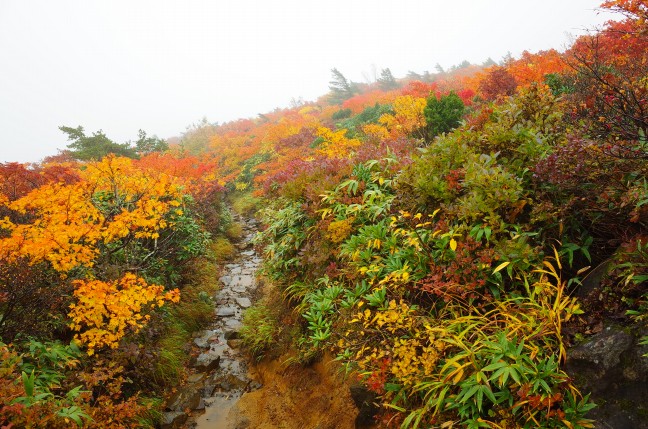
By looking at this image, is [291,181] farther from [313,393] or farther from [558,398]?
[558,398]

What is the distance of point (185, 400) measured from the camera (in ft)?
19.4

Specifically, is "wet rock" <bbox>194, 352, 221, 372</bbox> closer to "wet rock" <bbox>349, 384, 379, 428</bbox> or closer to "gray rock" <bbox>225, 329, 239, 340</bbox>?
"gray rock" <bbox>225, 329, 239, 340</bbox>

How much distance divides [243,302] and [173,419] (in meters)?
3.78

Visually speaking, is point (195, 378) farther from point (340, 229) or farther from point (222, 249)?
point (222, 249)

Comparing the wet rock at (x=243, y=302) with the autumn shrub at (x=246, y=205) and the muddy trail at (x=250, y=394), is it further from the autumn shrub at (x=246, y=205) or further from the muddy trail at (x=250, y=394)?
the autumn shrub at (x=246, y=205)

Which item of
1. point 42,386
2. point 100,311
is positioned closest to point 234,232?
point 100,311

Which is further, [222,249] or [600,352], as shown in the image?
[222,249]

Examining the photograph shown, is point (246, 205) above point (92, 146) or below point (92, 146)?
below

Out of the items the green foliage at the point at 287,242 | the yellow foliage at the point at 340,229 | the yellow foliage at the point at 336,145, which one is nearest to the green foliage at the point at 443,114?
the yellow foliage at the point at 336,145

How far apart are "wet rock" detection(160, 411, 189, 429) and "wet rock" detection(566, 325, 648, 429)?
18.5 ft

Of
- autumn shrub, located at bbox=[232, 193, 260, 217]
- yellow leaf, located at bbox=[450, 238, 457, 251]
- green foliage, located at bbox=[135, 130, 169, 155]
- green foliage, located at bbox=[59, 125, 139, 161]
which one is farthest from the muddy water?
green foliage, located at bbox=[135, 130, 169, 155]

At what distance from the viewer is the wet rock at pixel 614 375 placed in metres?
2.58

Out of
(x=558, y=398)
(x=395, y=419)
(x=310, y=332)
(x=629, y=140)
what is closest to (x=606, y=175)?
(x=629, y=140)

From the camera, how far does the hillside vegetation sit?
123 inches
